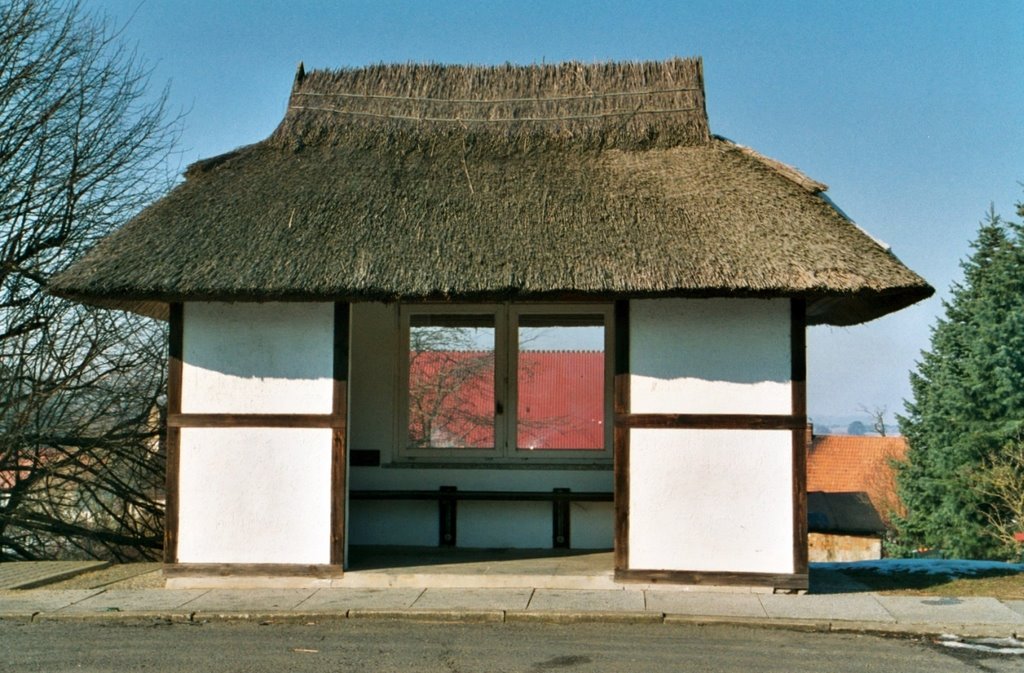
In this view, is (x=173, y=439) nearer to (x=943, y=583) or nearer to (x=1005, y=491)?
(x=943, y=583)

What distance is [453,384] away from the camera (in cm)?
1151

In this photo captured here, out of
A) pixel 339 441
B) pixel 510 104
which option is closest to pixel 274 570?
pixel 339 441

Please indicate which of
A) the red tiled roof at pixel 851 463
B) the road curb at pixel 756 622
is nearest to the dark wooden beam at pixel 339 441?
the road curb at pixel 756 622

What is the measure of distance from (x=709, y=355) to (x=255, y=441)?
402 centimetres

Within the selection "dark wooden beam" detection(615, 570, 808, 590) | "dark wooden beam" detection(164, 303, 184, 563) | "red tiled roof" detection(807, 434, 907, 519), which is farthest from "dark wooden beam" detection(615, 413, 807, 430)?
"red tiled roof" detection(807, 434, 907, 519)

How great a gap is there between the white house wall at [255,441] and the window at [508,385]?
244 cm

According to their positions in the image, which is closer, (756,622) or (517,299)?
(756,622)

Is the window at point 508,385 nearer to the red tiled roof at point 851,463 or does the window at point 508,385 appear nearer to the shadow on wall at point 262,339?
the shadow on wall at point 262,339

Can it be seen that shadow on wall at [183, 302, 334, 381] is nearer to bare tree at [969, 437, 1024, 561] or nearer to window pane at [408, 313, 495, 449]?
window pane at [408, 313, 495, 449]

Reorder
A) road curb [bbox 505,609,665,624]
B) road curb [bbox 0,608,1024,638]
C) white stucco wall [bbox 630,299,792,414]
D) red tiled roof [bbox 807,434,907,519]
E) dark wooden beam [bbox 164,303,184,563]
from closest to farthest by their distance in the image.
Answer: road curb [bbox 0,608,1024,638], road curb [bbox 505,609,665,624], white stucco wall [bbox 630,299,792,414], dark wooden beam [bbox 164,303,184,563], red tiled roof [bbox 807,434,907,519]

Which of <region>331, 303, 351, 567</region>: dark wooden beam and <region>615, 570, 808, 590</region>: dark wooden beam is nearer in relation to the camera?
<region>615, 570, 808, 590</region>: dark wooden beam

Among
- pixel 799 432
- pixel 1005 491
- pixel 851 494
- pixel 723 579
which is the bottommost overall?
pixel 851 494

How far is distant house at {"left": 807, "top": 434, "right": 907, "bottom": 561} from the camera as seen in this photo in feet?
105

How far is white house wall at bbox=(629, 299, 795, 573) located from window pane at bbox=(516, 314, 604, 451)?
93.1 inches
